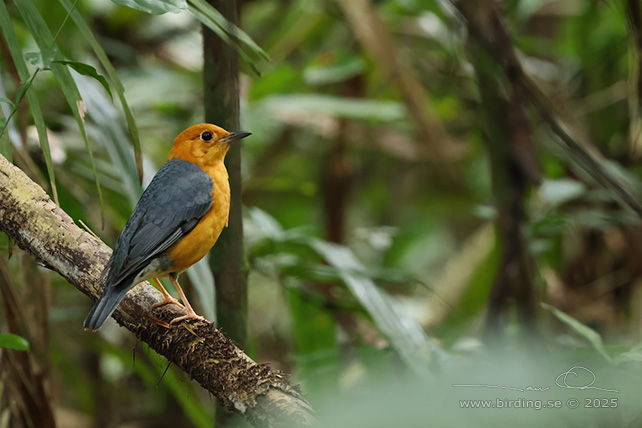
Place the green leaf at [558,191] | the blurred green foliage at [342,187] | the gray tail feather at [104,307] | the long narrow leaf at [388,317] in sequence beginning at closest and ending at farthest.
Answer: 1. the gray tail feather at [104,307]
2. the long narrow leaf at [388,317]
3. the blurred green foliage at [342,187]
4. the green leaf at [558,191]

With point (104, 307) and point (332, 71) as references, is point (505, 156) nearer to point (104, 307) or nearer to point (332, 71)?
point (332, 71)

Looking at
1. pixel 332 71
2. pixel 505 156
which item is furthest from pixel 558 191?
pixel 332 71

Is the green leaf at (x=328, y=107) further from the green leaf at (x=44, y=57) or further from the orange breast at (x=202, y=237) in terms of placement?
the green leaf at (x=44, y=57)

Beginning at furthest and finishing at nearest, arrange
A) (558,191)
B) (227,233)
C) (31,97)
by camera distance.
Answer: (558,191), (227,233), (31,97)

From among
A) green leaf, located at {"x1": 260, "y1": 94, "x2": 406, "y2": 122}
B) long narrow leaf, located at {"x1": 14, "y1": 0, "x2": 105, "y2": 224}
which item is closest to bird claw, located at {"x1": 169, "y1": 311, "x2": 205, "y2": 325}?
long narrow leaf, located at {"x1": 14, "y1": 0, "x2": 105, "y2": 224}

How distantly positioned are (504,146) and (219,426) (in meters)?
1.70

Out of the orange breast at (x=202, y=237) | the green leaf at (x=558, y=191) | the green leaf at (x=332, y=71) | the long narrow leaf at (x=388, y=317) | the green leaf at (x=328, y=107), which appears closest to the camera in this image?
the orange breast at (x=202, y=237)

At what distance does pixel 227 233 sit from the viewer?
2.20m

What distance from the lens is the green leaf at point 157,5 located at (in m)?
1.58

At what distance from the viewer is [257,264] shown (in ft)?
11.5

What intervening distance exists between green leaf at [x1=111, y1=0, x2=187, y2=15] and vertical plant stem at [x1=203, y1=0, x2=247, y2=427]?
47cm

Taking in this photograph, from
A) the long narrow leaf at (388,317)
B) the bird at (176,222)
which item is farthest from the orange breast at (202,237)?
the long narrow leaf at (388,317)

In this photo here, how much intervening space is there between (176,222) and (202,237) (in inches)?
3.5

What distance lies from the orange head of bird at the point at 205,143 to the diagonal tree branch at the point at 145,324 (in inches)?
19.2
